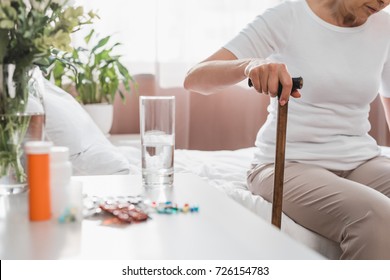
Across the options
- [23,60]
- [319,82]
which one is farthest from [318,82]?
[23,60]

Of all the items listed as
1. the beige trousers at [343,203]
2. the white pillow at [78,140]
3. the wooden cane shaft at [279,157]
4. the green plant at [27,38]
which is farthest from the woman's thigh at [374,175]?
the green plant at [27,38]

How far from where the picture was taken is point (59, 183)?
858 millimetres

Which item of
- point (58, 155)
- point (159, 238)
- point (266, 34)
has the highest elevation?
point (266, 34)

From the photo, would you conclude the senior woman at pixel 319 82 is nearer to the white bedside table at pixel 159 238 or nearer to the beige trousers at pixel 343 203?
the beige trousers at pixel 343 203

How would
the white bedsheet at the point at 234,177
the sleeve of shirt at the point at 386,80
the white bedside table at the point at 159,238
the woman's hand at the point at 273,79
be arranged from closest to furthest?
the white bedside table at the point at 159,238 → the woman's hand at the point at 273,79 → the white bedsheet at the point at 234,177 → the sleeve of shirt at the point at 386,80

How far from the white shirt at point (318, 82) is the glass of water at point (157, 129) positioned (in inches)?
22.4

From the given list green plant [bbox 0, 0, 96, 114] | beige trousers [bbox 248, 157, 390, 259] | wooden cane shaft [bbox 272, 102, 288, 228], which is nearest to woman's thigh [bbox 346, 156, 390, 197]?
beige trousers [bbox 248, 157, 390, 259]

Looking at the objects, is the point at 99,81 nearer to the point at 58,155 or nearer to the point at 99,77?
the point at 99,77

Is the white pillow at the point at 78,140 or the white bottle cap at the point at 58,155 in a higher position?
the white bottle cap at the point at 58,155

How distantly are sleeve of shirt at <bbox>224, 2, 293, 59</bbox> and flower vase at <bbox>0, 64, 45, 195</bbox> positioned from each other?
756mm

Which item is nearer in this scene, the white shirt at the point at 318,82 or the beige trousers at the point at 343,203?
the beige trousers at the point at 343,203

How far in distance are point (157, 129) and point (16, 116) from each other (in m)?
0.25

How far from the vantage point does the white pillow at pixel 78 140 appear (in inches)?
63.6

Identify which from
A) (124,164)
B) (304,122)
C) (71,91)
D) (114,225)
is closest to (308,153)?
(304,122)
